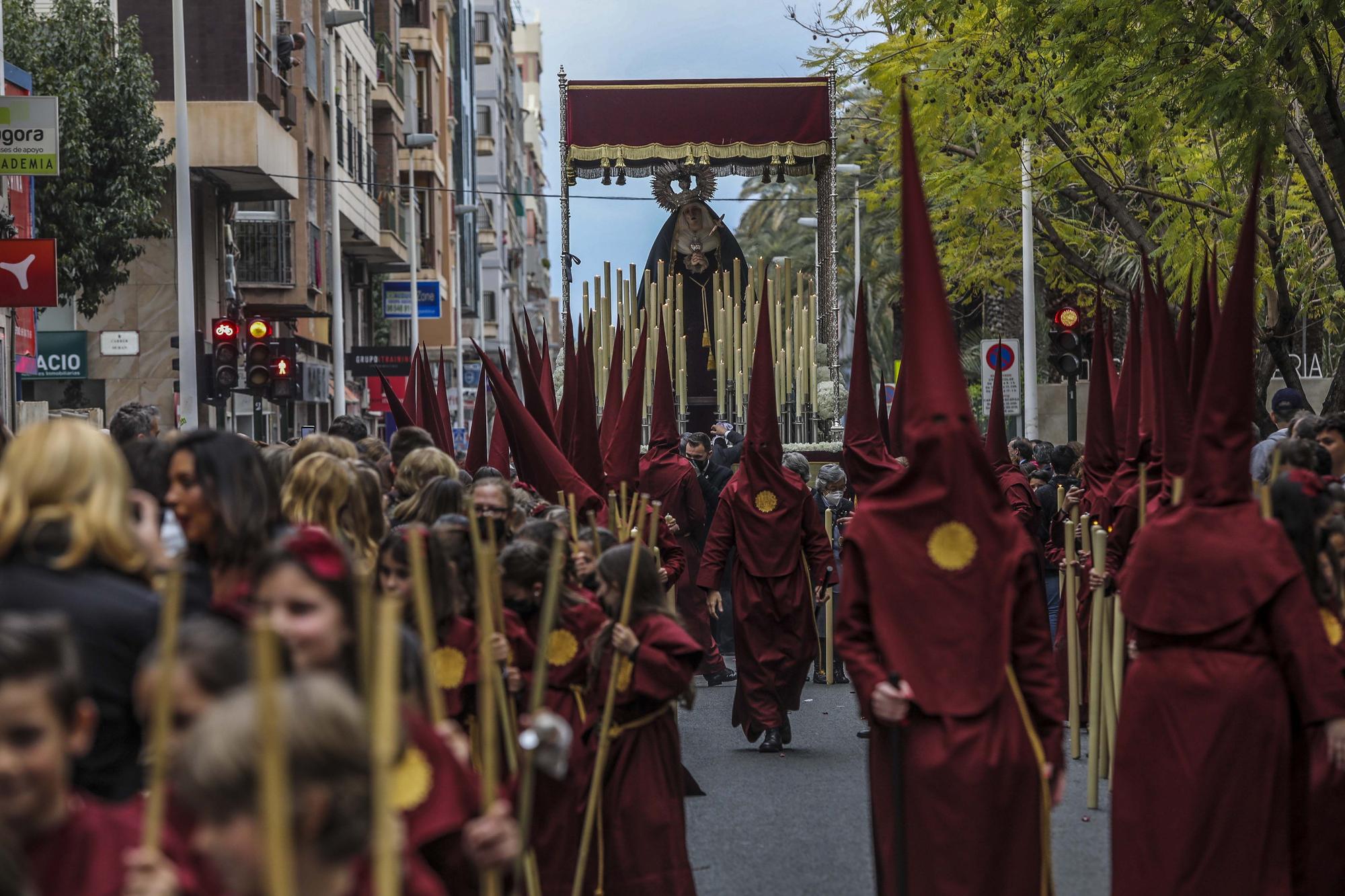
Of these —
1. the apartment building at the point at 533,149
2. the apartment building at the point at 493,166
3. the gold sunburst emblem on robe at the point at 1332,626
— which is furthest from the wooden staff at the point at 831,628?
the apartment building at the point at 533,149

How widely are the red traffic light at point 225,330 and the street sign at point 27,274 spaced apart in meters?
5.48

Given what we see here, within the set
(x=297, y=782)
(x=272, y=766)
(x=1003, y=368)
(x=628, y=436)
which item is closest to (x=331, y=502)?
(x=297, y=782)

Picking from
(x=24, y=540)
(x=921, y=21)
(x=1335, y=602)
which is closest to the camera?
(x=24, y=540)

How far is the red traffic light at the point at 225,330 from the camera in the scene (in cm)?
2038

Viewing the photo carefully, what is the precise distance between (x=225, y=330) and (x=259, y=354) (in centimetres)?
51

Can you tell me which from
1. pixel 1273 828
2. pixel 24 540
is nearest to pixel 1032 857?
pixel 1273 828

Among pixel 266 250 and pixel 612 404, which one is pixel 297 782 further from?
pixel 266 250

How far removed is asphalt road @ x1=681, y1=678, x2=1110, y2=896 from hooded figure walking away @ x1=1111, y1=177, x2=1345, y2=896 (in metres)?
1.69

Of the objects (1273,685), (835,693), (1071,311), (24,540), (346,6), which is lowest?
(835,693)

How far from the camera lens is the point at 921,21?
60.6 ft

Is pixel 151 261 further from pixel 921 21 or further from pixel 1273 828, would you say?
pixel 1273 828

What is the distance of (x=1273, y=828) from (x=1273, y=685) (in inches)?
17.9

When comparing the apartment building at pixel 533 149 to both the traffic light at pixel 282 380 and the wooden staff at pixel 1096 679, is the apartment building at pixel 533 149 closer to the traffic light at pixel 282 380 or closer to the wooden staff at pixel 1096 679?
the traffic light at pixel 282 380

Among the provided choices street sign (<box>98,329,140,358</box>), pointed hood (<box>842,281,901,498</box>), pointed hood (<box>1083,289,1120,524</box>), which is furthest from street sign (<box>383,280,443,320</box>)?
pointed hood (<box>842,281,901,498</box>)
